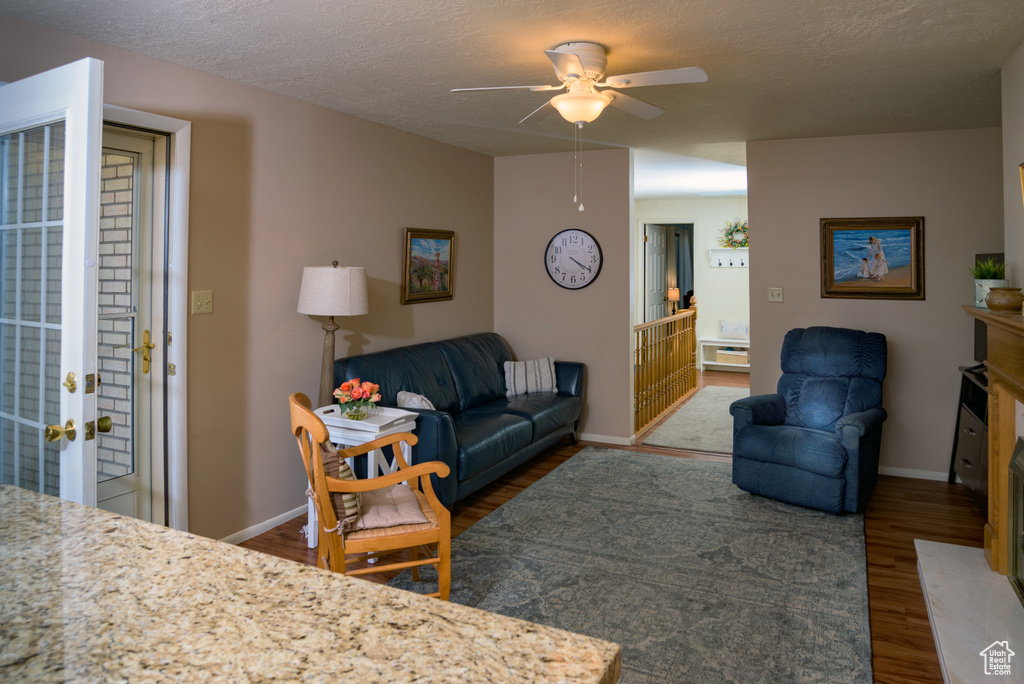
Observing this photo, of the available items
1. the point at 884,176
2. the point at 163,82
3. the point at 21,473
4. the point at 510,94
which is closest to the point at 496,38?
the point at 510,94

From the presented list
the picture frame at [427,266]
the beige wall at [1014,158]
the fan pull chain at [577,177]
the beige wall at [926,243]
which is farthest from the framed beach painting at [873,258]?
the picture frame at [427,266]

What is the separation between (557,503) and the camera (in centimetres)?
420

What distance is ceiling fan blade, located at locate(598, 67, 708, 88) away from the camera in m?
2.58

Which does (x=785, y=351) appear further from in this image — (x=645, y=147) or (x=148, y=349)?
(x=148, y=349)

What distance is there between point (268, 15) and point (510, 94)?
1459mm

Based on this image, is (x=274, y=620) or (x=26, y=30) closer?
(x=274, y=620)

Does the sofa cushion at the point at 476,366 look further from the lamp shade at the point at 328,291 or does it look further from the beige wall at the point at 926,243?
the beige wall at the point at 926,243

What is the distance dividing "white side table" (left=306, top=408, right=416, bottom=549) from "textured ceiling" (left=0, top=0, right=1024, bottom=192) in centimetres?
174

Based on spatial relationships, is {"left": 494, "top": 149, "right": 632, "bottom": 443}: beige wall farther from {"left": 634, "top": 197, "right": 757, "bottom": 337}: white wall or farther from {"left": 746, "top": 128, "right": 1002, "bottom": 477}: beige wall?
{"left": 634, "top": 197, "right": 757, "bottom": 337}: white wall

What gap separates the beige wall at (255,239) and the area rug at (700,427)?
8.54 feet

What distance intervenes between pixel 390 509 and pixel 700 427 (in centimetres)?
412

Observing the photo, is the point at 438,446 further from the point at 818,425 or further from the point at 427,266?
the point at 818,425

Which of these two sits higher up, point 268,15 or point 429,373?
point 268,15

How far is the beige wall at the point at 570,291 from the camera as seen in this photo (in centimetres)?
564
